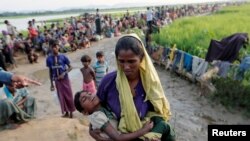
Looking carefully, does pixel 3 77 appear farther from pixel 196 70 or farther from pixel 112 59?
pixel 112 59

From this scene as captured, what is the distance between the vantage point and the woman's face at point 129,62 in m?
2.10

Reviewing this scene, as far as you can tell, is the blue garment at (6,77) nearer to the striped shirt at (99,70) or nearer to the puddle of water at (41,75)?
the striped shirt at (99,70)

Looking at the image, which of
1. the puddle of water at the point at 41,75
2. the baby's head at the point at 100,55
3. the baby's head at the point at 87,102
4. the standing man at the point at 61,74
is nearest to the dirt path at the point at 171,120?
the puddle of water at the point at 41,75

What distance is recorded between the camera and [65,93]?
22.0 feet

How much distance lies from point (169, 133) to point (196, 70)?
730cm

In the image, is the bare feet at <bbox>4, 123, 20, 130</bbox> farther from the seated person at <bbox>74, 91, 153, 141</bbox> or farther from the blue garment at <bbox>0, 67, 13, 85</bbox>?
the seated person at <bbox>74, 91, 153, 141</bbox>

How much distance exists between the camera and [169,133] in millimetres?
2244

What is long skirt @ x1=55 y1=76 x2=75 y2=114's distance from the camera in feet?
21.8

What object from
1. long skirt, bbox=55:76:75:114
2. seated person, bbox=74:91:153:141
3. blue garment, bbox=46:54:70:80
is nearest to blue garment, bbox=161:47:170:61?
long skirt, bbox=55:76:75:114

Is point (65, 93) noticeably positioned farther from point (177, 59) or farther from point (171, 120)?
point (177, 59)

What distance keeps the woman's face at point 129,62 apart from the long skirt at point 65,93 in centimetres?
462

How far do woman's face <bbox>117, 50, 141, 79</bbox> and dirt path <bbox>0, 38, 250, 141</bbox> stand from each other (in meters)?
3.04

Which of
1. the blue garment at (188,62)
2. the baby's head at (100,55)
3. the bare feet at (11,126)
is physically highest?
the baby's head at (100,55)

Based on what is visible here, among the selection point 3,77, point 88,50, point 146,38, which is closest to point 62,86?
point 3,77
